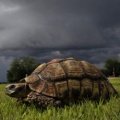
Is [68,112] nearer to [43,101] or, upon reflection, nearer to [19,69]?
[43,101]

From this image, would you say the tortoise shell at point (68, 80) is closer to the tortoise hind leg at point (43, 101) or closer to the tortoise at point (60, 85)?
the tortoise at point (60, 85)

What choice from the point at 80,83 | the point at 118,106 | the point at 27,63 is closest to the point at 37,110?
the point at 80,83

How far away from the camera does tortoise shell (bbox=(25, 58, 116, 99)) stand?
1099 centimetres

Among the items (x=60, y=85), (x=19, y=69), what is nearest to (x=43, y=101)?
(x=60, y=85)

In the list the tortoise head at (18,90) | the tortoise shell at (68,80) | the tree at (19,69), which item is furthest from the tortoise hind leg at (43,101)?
the tree at (19,69)

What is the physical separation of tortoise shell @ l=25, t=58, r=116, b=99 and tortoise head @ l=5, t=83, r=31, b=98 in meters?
0.18

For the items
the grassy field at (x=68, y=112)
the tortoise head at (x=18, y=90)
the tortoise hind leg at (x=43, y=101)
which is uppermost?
the tortoise head at (x=18, y=90)

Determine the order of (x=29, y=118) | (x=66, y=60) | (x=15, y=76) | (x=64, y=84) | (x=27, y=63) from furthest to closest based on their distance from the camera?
(x=27, y=63) → (x=15, y=76) → (x=66, y=60) → (x=64, y=84) → (x=29, y=118)

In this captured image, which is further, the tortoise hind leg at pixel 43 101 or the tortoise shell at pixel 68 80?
the tortoise shell at pixel 68 80

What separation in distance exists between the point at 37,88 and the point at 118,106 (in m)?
2.48

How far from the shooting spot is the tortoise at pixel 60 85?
1096cm

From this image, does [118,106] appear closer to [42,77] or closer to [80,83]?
[80,83]

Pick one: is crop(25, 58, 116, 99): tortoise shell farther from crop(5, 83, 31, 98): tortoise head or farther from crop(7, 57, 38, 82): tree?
crop(7, 57, 38, 82): tree

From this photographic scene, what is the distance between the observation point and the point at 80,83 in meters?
11.3
